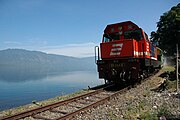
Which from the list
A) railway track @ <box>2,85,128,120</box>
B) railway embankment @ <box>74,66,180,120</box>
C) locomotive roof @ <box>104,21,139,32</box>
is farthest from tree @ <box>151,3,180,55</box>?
railway track @ <box>2,85,128,120</box>

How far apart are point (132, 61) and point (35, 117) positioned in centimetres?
665

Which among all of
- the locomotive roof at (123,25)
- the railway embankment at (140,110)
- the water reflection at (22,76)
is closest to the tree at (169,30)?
A: the locomotive roof at (123,25)

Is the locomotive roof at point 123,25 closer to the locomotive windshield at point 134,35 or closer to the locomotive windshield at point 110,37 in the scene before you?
the locomotive windshield at point 134,35

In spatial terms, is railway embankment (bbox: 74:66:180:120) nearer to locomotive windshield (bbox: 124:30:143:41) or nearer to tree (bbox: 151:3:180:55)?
locomotive windshield (bbox: 124:30:143:41)

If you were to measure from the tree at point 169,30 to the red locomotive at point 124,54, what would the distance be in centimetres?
2524

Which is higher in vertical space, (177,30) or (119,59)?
(177,30)

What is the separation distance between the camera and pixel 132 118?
618 cm

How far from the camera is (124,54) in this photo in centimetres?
1198

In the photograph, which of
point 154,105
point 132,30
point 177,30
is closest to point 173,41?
point 177,30

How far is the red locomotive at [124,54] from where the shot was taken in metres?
11.7

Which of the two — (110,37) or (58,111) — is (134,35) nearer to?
(110,37)

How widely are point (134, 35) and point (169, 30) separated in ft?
91.5

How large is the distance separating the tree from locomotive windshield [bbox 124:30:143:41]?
25191mm

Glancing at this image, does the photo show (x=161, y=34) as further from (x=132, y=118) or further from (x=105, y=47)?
(x=132, y=118)
